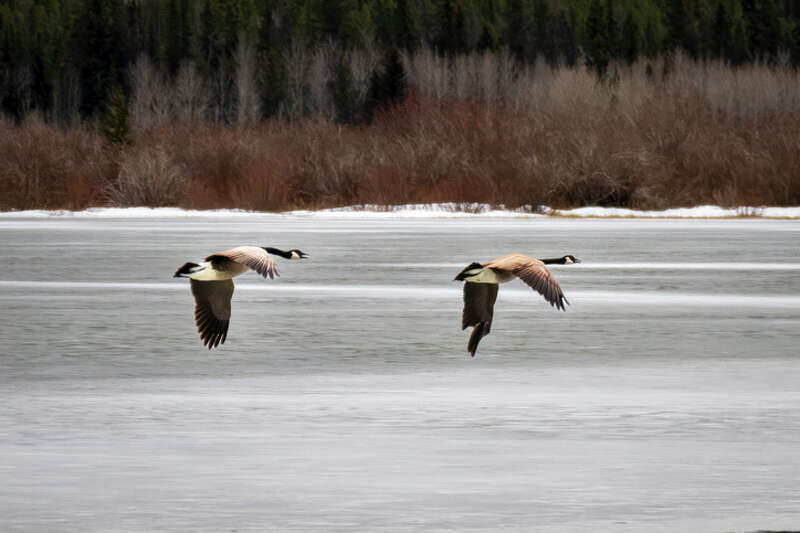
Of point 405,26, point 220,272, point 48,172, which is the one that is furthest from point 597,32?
point 220,272

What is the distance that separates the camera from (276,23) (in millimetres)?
134125

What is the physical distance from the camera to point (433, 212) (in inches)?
1869

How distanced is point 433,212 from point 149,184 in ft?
27.9

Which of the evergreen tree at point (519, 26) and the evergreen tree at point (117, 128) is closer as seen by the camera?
the evergreen tree at point (117, 128)

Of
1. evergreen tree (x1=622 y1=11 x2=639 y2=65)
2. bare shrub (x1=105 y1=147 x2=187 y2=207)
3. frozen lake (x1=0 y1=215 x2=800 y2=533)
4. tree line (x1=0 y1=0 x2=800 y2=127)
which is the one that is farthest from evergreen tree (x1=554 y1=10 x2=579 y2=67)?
frozen lake (x1=0 y1=215 x2=800 y2=533)

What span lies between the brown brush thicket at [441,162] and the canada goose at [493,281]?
3869 centimetres

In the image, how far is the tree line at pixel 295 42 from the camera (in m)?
112

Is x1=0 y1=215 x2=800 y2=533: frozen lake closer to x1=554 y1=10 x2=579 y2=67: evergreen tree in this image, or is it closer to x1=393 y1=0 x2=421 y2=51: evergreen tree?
x1=393 y1=0 x2=421 y2=51: evergreen tree

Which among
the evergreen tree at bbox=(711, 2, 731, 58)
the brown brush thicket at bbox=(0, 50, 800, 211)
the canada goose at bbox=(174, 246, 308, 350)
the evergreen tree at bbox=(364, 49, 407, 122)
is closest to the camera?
the canada goose at bbox=(174, 246, 308, 350)

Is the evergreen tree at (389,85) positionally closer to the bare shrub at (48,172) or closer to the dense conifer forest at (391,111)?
the dense conifer forest at (391,111)

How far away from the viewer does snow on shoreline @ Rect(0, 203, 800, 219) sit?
46.2m

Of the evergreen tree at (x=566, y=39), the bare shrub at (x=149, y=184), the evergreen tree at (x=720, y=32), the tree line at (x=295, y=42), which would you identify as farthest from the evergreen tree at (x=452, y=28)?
the bare shrub at (x=149, y=184)

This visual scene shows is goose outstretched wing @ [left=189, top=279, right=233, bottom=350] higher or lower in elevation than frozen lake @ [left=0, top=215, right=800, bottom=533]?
higher

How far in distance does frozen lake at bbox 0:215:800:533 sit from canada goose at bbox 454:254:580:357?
659 mm
